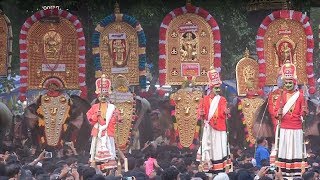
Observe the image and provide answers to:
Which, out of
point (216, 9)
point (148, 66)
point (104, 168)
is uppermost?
point (216, 9)

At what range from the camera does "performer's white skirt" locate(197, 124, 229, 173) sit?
13211mm

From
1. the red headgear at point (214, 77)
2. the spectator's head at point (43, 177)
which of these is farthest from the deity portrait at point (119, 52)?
the spectator's head at point (43, 177)

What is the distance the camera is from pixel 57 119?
52.9ft

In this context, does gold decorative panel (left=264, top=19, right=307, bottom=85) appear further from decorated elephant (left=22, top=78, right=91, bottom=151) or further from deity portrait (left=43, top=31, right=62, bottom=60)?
deity portrait (left=43, top=31, right=62, bottom=60)

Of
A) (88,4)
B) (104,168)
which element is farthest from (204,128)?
(88,4)

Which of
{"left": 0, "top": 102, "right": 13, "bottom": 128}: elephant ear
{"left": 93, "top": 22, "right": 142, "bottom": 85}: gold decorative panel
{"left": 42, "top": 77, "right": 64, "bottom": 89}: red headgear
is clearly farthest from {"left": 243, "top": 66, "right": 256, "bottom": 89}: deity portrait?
{"left": 0, "top": 102, "right": 13, "bottom": 128}: elephant ear

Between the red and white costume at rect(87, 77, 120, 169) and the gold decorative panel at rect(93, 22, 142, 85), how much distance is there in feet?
8.56

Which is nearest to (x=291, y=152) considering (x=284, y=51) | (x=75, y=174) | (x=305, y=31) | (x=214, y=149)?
(x=214, y=149)

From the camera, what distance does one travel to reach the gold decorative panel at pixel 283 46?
15797 millimetres

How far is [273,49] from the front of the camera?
15844 millimetres

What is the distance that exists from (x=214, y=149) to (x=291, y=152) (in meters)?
1.27

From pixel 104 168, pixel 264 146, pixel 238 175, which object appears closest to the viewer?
pixel 238 175

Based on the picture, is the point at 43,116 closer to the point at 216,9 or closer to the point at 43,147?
the point at 43,147

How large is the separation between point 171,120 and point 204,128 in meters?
3.47
